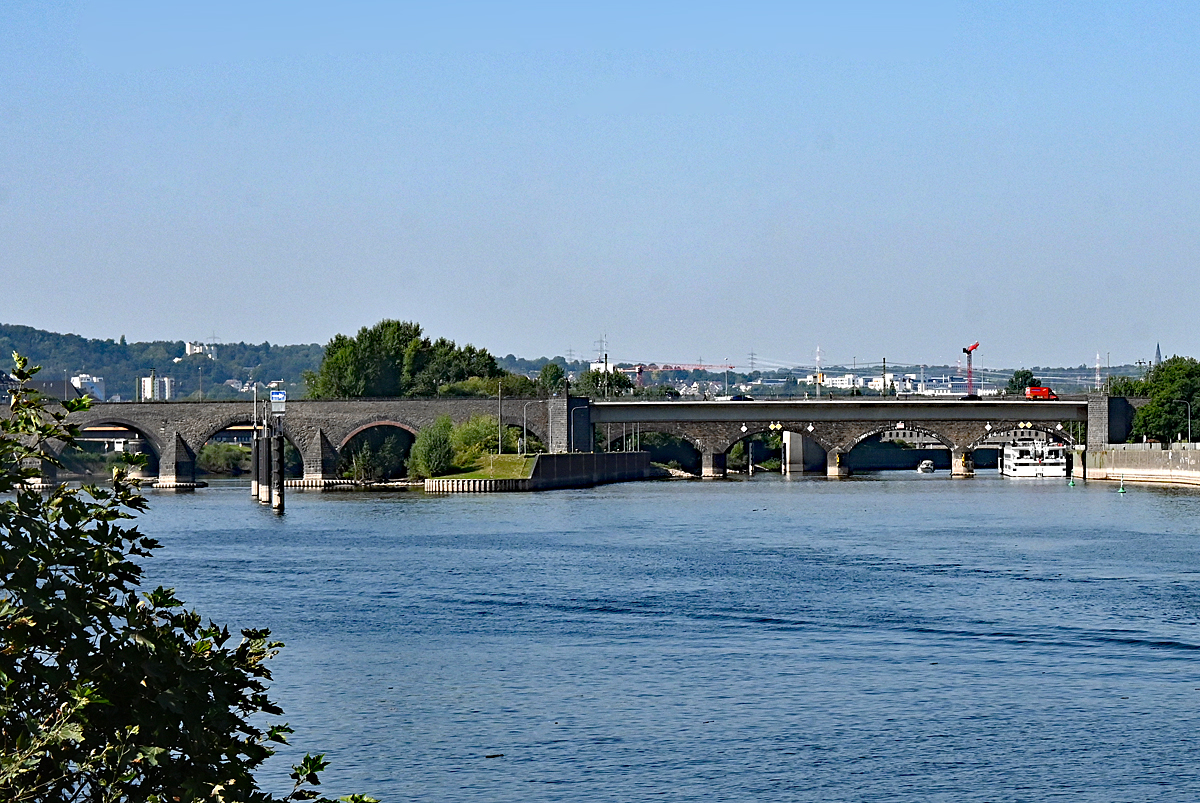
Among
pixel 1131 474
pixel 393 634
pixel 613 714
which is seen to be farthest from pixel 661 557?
pixel 1131 474

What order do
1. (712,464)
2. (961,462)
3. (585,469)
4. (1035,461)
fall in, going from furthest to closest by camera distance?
1. (961,462)
2. (712,464)
3. (1035,461)
4. (585,469)

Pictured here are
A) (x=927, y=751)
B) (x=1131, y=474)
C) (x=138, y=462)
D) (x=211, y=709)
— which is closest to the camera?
(x=211, y=709)

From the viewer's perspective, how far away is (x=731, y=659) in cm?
2667

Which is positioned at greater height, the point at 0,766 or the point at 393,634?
the point at 0,766

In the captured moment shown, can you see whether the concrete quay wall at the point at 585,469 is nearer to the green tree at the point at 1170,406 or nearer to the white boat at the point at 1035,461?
the white boat at the point at 1035,461

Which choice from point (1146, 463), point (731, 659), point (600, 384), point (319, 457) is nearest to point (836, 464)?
point (600, 384)

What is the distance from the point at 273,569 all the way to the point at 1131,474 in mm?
72607

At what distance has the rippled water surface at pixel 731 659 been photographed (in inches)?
732

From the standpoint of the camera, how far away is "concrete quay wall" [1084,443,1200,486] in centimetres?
9281

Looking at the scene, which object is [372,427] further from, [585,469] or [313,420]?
[585,469]

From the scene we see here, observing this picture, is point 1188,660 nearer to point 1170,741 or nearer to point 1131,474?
point 1170,741

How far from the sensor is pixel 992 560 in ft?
147

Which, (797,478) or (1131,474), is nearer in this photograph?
(1131,474)

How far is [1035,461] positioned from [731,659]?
325ft
